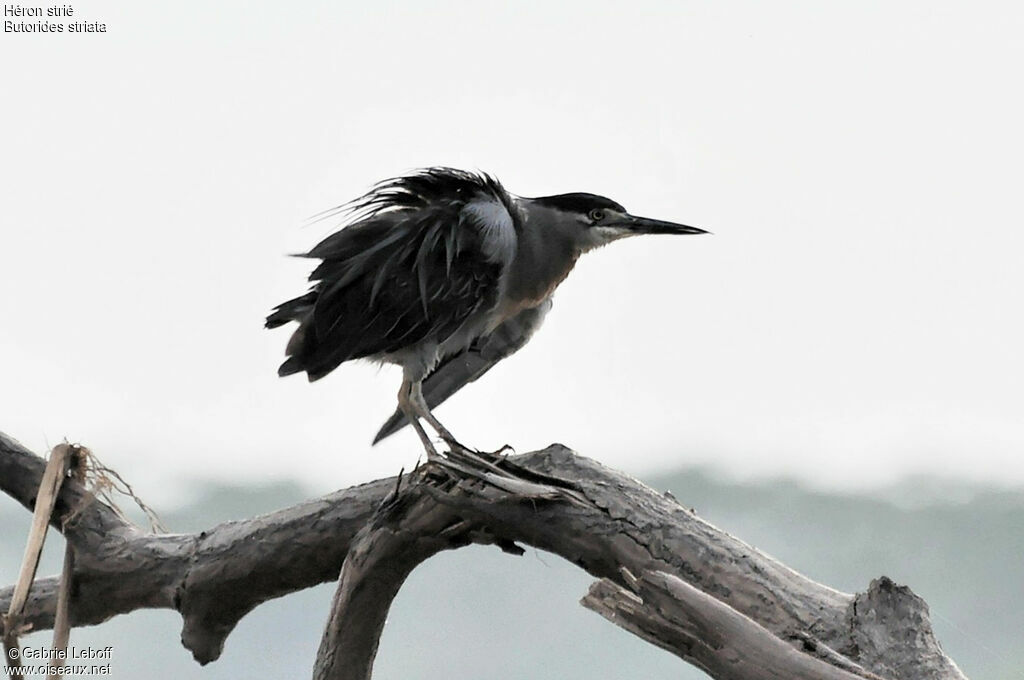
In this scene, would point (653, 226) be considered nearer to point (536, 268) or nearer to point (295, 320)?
point (536, 268)

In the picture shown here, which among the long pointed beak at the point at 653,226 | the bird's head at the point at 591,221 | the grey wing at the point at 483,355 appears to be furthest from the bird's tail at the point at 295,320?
the long pointed beak at the point at 653,226

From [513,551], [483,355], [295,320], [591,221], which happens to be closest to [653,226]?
[591,221]

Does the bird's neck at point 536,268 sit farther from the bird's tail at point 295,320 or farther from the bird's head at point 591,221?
the bird's tail at point 295,320

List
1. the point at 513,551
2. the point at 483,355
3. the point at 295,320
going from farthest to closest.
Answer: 1. the point at 483,355
2. the point at 295,320
3. the point at 513,551

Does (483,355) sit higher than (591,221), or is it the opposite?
(591,221)

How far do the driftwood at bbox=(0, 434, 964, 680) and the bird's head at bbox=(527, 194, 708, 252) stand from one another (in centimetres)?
57

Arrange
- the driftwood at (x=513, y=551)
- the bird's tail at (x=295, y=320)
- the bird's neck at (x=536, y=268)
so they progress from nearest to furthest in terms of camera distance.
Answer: the driftwood at (x=513, y=551), the bird's tail at (x=295, y=320), the bird's neck at (x=536, y=268)

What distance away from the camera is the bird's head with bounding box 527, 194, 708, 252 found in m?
1.88

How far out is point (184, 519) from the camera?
3258 millimetres

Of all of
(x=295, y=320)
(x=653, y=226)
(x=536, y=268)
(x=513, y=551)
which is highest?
(x=653, y=226)

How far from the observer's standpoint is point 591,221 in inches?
74.7

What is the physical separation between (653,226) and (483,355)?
327mm

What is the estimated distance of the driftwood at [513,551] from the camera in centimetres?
106

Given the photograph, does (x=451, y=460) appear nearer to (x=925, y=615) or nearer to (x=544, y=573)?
(x=925, y=615)
